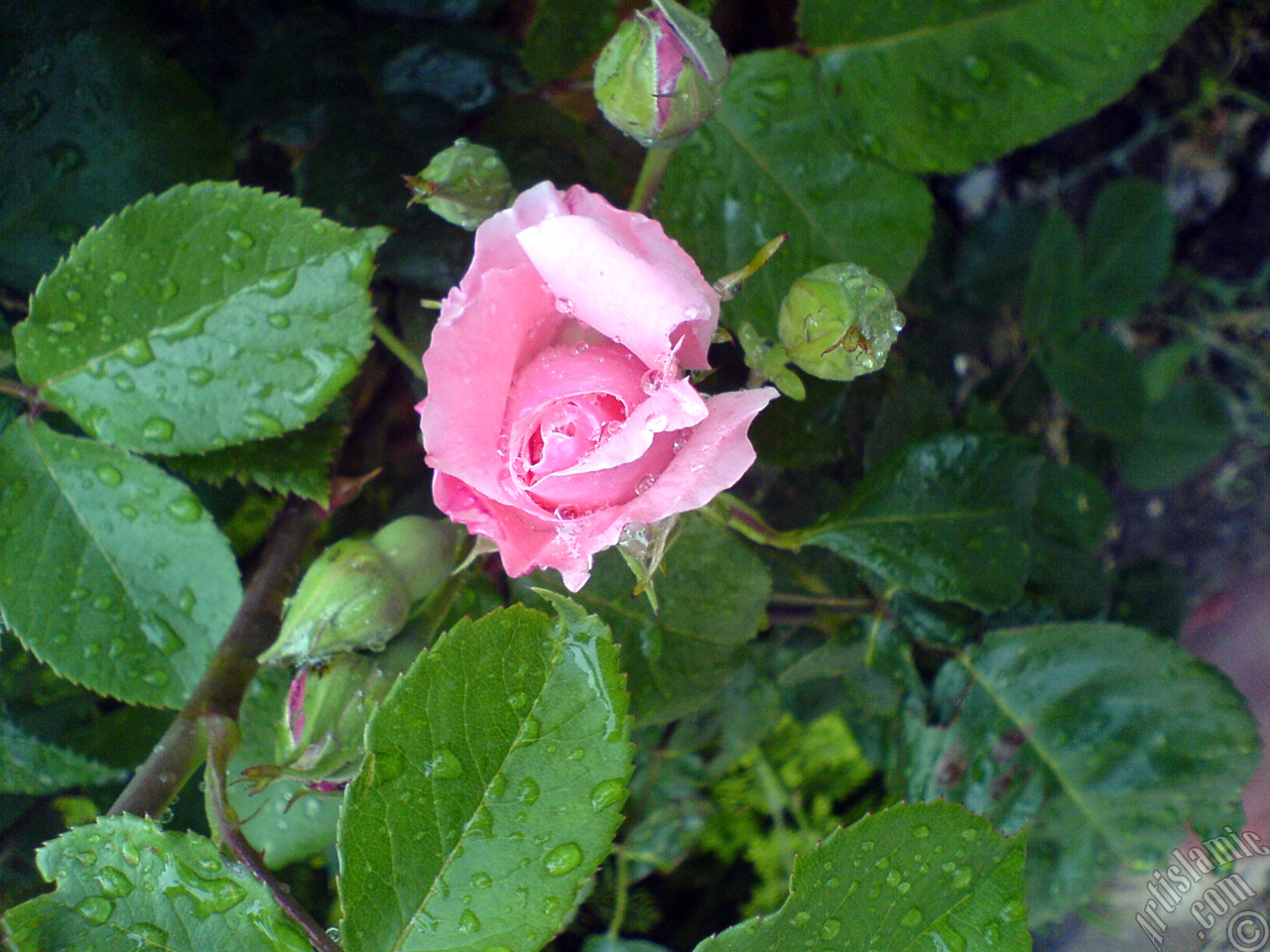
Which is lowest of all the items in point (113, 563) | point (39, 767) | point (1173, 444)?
point (1173, 444)

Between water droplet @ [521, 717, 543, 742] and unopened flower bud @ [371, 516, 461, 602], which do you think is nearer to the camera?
water droplet @ [521, 717, 543, 742]

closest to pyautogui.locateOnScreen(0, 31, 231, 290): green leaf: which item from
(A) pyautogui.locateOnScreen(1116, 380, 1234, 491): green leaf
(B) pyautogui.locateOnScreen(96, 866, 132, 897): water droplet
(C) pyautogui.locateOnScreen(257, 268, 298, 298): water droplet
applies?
(C) pyautogui.locateOnScreen(257, 268, 298, 298): water droplet

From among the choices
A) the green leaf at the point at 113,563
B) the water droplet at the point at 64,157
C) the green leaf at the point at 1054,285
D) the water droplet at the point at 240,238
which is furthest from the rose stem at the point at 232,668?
the green leaf at the point at 1054,285

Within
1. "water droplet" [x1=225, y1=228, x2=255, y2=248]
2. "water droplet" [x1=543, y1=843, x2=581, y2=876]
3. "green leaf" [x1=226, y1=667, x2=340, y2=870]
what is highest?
"water droplet" [x1=225, y1=228, x2=255, y2=248]

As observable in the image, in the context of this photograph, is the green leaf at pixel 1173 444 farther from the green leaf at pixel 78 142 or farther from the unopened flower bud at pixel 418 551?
the green leaf at pixel 78 142

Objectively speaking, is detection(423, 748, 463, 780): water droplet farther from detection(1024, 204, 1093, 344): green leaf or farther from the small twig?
detection(1024, 204, 1093, 344): green leaf

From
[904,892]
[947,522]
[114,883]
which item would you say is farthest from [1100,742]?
[114,883]

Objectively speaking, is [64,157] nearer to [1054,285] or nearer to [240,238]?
[240,238]
